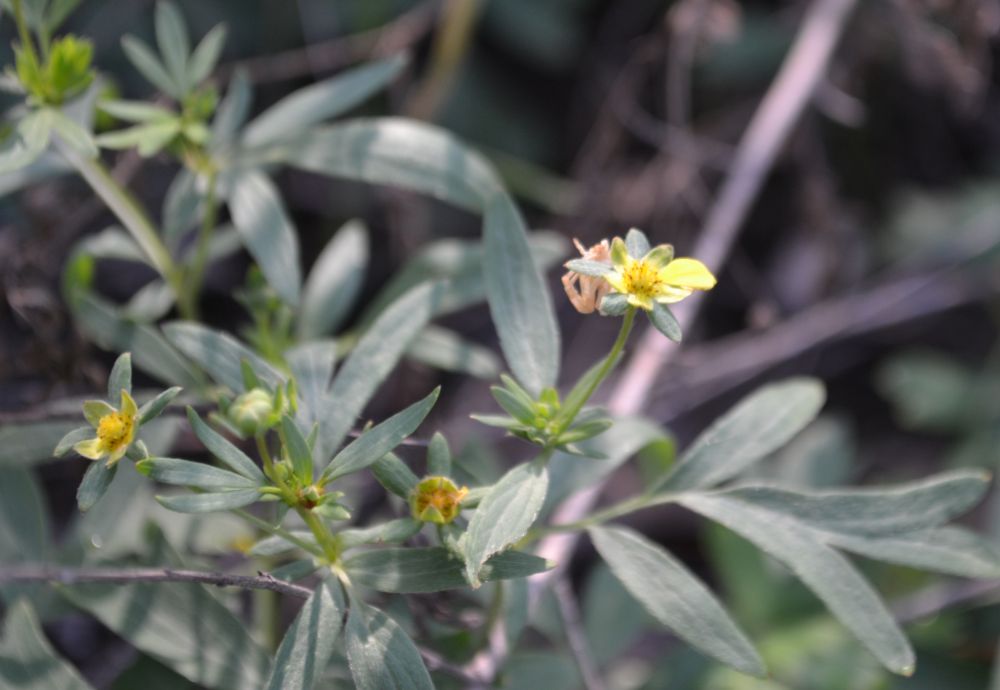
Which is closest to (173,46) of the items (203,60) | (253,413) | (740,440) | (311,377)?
(203,60)

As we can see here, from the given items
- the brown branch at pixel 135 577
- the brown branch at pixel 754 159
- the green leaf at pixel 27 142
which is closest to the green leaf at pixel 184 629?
the brown branch at pixel 135 577

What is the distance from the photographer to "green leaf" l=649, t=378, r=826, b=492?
135 cm

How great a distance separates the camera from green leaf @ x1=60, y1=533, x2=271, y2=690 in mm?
1269

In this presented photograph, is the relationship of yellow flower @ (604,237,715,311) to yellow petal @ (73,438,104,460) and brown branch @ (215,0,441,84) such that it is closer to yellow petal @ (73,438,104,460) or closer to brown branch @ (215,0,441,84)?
yellow petal @ (73,438,104,460)

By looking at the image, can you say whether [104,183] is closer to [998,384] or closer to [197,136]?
[197,136]

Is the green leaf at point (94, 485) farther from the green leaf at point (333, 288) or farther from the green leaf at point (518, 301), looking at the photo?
the green leaf at point (333, 288)

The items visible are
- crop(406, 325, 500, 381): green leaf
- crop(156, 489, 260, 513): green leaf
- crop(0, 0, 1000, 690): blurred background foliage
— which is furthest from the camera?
crop(0, 0, 1000, 690): blurred background foliage

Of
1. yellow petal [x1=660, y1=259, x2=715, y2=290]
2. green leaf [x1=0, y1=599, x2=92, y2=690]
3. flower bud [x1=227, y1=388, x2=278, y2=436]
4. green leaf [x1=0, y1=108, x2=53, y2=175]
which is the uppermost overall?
yellow petal [x1=660, y1=259, x2=715, y2=290]

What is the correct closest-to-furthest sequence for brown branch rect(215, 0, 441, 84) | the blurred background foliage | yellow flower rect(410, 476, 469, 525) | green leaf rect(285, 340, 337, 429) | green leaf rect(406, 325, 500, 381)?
yellow flower rect(410, 476, 469, 525) < green leaf rect(285, 340, 337, 429) < green leaf rect(406, 325, 500, 381) < the blurred background foliage < brown branch rect(215, 0, 441, 84)

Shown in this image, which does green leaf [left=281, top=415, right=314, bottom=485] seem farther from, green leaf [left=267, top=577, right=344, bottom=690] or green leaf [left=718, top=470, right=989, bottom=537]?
green leaf [left=718, top=470, right=989, bottom=537]

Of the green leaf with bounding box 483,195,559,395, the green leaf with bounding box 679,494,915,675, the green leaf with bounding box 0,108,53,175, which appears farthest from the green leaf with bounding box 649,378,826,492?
the green leaf with bounding box 0,108,53,175

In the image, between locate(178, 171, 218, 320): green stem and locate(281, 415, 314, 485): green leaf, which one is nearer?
locate(281, 415, 314, 485): green leaf

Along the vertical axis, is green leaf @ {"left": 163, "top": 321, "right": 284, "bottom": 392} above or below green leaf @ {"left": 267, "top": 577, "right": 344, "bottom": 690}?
above

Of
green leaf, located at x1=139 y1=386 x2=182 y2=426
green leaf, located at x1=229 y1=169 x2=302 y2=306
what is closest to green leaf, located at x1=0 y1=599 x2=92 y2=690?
green leaf, located at x1=139 y1=386 x2=182 y2=426
